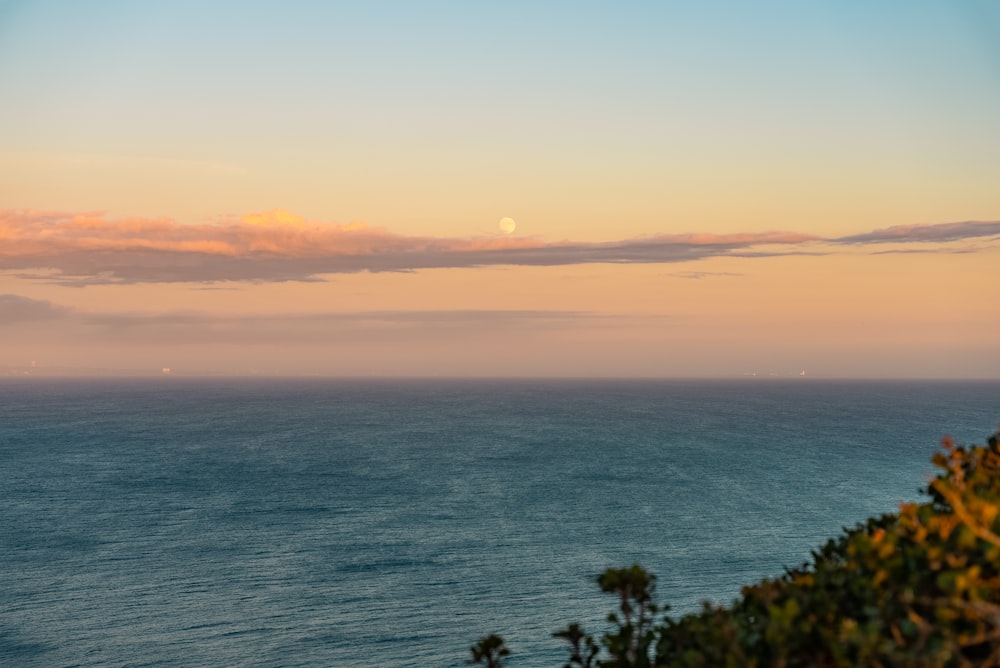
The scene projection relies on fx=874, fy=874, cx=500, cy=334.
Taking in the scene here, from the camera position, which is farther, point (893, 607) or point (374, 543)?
point (374, 543)

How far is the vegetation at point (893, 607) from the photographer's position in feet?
42.7

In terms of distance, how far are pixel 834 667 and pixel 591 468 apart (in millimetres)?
143499

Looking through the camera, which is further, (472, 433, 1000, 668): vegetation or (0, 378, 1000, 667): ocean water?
(0, 378, 1000, 667): ocean water

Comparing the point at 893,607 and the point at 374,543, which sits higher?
the point at 893,607

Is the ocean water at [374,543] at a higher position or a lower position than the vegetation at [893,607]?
lower

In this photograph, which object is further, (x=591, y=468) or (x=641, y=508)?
(x=591, y=468)

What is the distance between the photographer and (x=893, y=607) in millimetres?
14391

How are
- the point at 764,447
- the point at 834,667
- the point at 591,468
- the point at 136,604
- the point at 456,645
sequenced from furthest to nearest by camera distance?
1. the point at 764,447
2. the point at 591,468
3. the point at 136,604
4. the point at 456,645
5. the point at 834,667

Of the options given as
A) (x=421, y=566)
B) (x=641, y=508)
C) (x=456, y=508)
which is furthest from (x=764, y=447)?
(x=421, y=566)

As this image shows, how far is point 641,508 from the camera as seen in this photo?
382 ft

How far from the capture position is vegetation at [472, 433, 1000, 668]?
42.7ft

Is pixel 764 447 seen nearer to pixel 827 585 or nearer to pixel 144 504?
pixel 144 504

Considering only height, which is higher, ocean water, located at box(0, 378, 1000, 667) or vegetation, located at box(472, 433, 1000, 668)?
vegetation, located at box(472, 433, 1000, 668)

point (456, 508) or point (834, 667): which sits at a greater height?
point (834, 667)
